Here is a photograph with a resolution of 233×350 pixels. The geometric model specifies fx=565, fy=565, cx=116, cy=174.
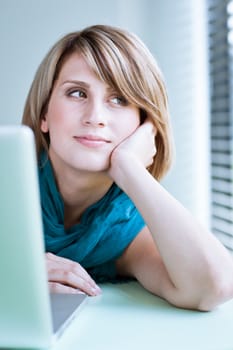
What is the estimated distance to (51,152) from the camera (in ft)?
3.94

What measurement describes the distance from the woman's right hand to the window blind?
A: 82 centimetres

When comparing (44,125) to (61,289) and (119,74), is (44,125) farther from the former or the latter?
(61,289)

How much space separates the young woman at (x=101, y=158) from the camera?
996 mm

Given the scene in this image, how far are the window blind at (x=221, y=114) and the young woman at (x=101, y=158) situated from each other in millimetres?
572

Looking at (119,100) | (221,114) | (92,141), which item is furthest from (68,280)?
(221,114)

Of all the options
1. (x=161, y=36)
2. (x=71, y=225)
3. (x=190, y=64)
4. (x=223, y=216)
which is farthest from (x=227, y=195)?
(x=71, y=225)

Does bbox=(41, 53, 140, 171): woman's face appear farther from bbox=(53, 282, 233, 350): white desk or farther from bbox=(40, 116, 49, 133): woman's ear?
bbox=(53, 282, 233, 350): white desk

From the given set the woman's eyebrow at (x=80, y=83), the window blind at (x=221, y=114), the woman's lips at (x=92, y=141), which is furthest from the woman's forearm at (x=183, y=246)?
the window blind at (x=221, y=114)

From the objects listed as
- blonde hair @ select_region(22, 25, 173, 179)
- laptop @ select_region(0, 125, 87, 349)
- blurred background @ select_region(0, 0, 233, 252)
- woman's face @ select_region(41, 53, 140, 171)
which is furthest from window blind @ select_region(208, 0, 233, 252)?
laptop @ select_region(0, 125, 87, 349)

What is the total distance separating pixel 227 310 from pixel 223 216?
35.8 inches

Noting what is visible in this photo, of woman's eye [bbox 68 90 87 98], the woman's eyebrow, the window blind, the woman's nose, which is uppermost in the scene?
the woman's eyebrow

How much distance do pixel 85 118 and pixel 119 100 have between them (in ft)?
0.29

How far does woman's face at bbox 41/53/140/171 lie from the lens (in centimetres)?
106

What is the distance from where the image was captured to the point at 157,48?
1.82m
